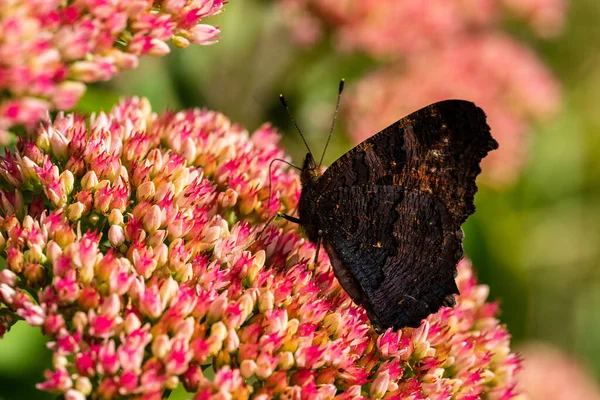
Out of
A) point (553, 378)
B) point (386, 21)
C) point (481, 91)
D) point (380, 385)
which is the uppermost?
point (481, 91)

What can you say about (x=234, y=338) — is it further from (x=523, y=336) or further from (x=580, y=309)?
(x=580, y=309)

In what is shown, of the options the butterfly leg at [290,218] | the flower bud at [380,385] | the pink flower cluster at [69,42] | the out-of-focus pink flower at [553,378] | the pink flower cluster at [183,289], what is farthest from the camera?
the out-of-focus pink flower at [553,378]

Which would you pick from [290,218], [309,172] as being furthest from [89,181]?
[309,172]

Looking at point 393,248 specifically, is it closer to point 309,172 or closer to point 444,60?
point 309,172

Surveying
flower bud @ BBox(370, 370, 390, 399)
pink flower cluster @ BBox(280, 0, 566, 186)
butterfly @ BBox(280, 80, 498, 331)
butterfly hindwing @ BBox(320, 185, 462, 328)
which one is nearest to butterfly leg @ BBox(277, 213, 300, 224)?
butterfly @ BBox(280, 80, 498, 331)

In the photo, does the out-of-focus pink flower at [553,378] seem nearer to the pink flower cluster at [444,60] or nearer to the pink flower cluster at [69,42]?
the pink flower cluster at [444,60]

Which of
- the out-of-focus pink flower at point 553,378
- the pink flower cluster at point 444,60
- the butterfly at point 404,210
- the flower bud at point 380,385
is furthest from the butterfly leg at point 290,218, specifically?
the out-of-focus pink flower at point 553,378
